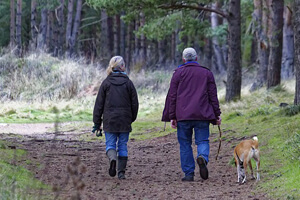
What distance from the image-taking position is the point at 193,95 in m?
7.97

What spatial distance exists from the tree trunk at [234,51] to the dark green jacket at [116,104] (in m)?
10.4

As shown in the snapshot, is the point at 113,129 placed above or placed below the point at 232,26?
below

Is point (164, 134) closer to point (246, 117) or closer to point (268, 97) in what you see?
point (246, 117)

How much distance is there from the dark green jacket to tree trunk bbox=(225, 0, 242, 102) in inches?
410

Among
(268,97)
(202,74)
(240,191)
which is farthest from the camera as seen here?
(268,97)

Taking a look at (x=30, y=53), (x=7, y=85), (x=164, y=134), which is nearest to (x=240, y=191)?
(x=164, y=134)

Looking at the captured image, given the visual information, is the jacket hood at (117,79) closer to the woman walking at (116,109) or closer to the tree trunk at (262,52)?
the woman walking at (116,109)

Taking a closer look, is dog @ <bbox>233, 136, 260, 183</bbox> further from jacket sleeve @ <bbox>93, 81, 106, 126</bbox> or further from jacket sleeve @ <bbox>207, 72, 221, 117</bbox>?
jacket sleeve @ <bbox>93, 81, 106, 126</bbox>

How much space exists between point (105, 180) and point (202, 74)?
208 cm

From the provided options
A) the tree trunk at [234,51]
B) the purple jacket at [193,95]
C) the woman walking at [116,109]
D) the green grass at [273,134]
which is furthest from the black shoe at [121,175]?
the tree trunk at [234,51]

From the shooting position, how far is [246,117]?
1472 centimetres

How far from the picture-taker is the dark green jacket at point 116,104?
8203 mm

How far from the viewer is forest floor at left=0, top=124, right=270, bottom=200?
670 centimetres

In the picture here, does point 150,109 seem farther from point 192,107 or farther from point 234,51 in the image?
point 192,107
